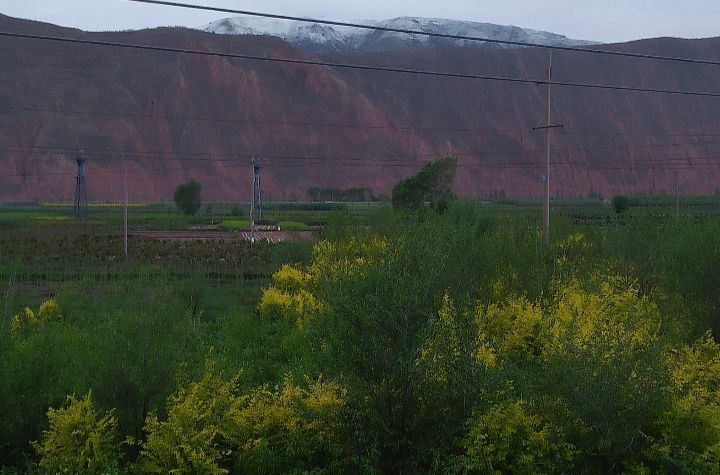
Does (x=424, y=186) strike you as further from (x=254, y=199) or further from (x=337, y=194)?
(x=337, y=194)

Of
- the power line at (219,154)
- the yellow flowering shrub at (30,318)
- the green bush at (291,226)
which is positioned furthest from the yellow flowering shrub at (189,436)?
the power line at (219,154)

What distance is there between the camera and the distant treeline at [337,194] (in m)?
77.6

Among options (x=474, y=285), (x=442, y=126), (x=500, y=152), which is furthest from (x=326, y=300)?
(x=442, y=126)

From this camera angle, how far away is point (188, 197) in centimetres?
6059

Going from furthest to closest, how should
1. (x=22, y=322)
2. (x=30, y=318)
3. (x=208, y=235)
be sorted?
1. (x=208, y=235)
2. (x=30, y=318)
3. (x=22, y=322)

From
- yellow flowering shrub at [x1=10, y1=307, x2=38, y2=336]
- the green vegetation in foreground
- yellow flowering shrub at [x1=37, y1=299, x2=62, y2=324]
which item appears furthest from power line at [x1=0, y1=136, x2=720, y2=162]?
the green vegetation in foreground

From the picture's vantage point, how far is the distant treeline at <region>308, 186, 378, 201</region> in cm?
7762

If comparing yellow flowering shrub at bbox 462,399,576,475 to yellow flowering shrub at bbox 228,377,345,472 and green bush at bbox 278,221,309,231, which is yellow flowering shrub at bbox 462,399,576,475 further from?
green bush at bbox 278,221,309,231

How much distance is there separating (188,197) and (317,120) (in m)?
39.3

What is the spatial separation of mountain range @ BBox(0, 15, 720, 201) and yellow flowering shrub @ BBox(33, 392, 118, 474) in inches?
2629

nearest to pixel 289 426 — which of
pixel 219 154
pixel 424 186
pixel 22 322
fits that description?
pixel 22 322

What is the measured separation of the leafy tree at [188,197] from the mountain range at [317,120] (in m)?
14.8

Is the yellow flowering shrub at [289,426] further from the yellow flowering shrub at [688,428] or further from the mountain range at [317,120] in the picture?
the mountain range at [317,120]

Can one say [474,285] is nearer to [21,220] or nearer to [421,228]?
[421,228]
